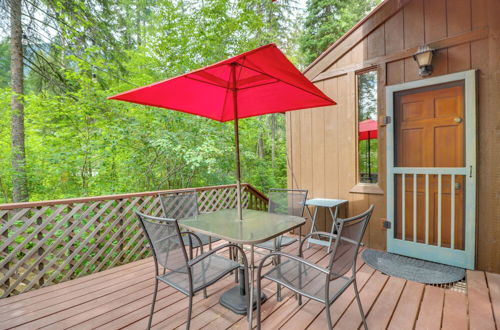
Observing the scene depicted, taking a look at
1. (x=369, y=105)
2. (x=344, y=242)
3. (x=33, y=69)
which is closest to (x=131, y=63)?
(x=33, y=69)

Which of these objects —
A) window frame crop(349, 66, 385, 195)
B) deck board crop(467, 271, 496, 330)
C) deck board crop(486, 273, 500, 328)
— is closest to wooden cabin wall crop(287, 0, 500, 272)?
window frame crop(349, 66, 385, 195)

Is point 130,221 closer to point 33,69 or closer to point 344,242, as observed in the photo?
point 344,242

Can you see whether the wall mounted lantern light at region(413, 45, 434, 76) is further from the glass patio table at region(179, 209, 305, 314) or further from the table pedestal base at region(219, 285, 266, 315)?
the table pedestal base at region(219, 285, 266, 315)

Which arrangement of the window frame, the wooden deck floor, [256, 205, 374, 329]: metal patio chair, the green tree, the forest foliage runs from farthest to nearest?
the green tree, the forest foliage, the window frame, the wooden deck floor, [256, 205, 374, 329]: metal patio chair

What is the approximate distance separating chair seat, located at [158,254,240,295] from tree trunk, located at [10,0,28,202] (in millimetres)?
4942

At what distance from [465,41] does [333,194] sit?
2295 mm

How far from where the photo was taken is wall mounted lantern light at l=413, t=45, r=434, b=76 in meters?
2.58

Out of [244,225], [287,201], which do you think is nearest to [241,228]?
[244,225]

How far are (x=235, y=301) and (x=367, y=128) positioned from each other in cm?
276

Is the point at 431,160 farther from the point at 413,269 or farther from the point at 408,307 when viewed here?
the point at 408,307

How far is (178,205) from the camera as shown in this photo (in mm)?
2531

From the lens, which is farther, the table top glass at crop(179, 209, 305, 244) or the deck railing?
the deck railing

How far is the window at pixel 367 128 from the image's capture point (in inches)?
125

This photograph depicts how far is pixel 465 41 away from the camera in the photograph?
2.44 meters
